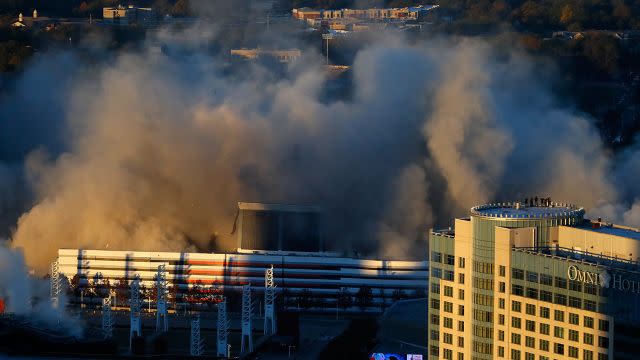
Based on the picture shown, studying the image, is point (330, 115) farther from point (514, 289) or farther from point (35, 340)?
point (514, 289)

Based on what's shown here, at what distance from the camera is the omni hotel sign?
22.7 m

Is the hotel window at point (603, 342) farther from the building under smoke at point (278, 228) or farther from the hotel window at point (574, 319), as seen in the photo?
the building under smoke at point (278, 228)

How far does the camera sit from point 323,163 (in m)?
48.4

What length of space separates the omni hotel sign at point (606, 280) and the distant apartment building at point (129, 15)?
209 feet

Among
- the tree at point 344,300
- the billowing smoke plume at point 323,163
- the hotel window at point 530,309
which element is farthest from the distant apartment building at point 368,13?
the hotel window at point 530,309

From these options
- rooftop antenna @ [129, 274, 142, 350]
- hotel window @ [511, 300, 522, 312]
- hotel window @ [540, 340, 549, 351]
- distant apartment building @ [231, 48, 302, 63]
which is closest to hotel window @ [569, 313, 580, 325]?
hotel window @ [540, 340, 549, 351]

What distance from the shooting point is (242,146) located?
1949 inches

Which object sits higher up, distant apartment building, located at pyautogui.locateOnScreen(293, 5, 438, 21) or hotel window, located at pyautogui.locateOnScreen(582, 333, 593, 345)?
hotel window, located at pyautogui.locateOnScreen(582, 333, 593, 345)

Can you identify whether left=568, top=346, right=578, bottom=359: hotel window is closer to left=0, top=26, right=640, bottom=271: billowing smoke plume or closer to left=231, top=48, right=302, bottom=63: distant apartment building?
left=0, top=26, right=640, bottom=271: billowing smoke plume

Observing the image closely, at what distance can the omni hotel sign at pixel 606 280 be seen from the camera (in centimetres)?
2269

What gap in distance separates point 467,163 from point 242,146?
4.96m

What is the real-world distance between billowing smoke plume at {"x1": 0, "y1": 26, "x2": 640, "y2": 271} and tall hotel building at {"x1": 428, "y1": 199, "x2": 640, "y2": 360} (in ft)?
64.3

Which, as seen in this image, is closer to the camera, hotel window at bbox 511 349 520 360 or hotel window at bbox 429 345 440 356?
hotel window at bbox 511 349 520 360

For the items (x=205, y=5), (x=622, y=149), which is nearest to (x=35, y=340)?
(x=622, y=149)
